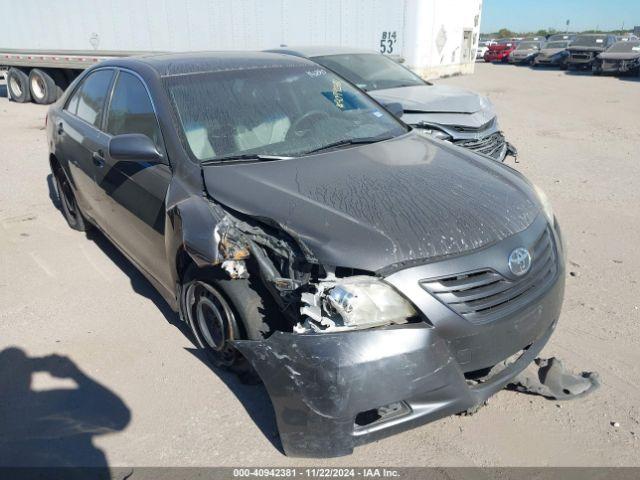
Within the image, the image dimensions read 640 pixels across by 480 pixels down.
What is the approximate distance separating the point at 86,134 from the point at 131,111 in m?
0.79

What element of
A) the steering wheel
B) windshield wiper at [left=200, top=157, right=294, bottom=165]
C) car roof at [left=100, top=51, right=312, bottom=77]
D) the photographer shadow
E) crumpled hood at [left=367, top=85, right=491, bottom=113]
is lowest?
the photographer shadow

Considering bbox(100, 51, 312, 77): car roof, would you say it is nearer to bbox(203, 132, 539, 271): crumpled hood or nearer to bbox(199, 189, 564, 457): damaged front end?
bbox(203, 132, 539, 271): crumpled hood

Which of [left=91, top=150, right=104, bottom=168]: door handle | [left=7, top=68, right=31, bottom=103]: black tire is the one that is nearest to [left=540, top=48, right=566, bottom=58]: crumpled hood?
[left=7, top=68, right=31, bottom=103]: black tire

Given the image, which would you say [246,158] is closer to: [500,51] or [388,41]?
[388,41]

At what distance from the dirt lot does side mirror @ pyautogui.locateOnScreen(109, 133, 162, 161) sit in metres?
1.19

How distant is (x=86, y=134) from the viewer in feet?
13.5

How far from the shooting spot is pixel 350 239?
7.45 ft

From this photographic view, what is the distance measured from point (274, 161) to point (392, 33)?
12.3 m

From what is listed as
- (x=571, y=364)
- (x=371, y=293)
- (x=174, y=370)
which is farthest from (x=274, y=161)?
(x=571, y=364)

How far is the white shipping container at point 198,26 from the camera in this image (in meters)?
13.3

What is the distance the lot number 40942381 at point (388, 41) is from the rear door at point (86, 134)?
10.9 m

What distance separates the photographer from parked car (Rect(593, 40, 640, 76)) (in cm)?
2116

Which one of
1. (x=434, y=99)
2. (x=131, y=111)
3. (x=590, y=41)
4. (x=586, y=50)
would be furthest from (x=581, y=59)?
(x=131, y=111)

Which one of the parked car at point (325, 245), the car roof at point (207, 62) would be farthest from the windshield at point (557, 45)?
the parked car at point (325, 245)
